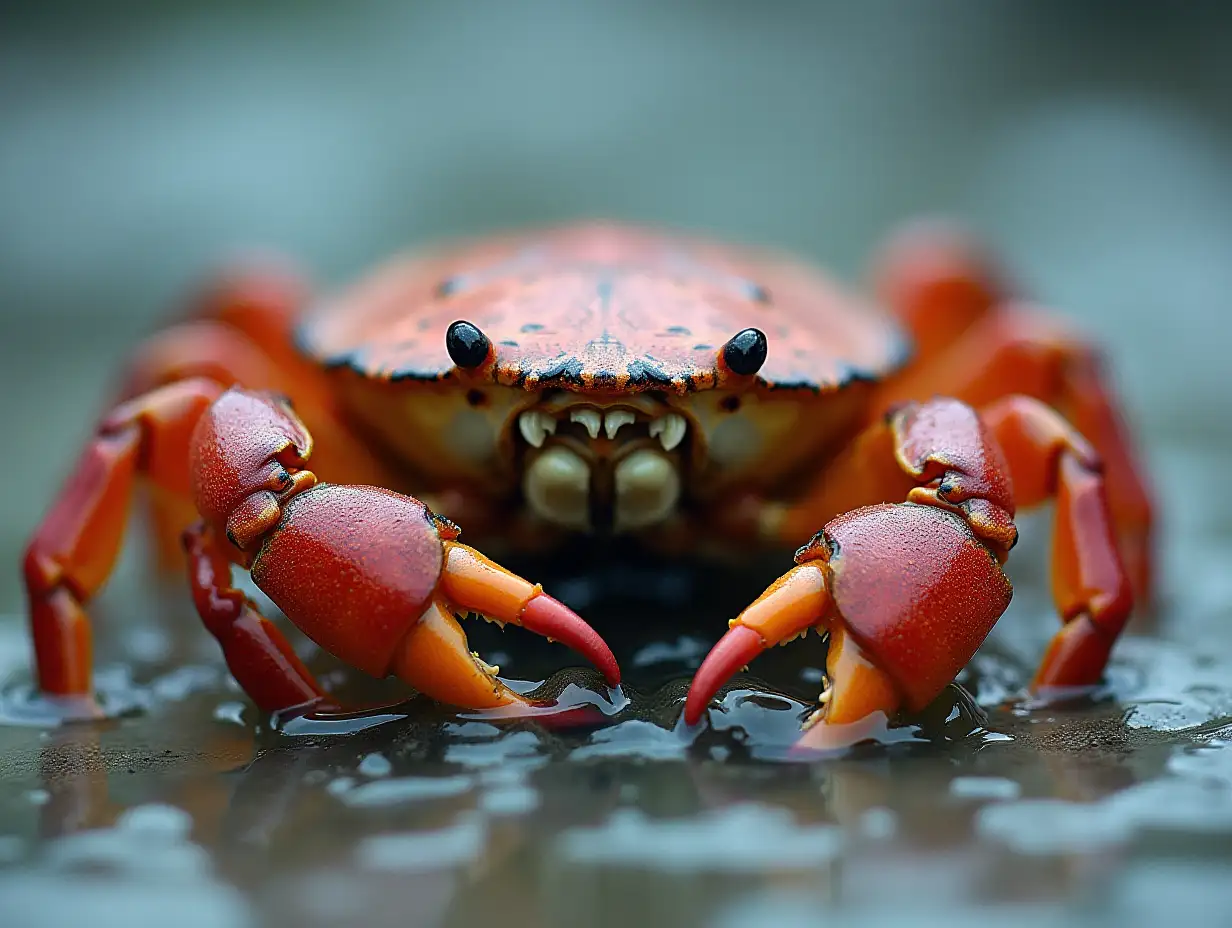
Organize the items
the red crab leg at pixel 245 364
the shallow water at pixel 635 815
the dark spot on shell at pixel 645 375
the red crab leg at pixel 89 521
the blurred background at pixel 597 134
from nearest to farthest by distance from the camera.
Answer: the shallow water at pixel 635 815, the dark spot on shell at pixel 645 375, the red crab leg at pixel 89 521, the red crab leg at pixel 245 364, the blurred background at pixel 597 134

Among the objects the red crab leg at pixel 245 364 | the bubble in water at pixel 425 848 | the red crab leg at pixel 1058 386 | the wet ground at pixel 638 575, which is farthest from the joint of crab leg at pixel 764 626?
the red crab leg at pixel 1058 386

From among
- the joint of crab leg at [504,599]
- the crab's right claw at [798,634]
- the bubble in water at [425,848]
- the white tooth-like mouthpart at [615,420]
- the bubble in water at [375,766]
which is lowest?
the bubble in water at [425,848]

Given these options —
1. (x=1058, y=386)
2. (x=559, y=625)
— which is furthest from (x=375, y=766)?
(x=1058, y=386)

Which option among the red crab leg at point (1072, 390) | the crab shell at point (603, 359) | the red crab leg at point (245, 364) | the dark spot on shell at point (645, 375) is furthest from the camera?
the red crab leg at point (1072, 390)

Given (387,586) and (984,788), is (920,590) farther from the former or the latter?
(387,586)

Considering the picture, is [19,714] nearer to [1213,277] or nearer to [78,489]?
[78,489]

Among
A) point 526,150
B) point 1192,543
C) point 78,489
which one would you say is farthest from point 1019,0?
point 78,489

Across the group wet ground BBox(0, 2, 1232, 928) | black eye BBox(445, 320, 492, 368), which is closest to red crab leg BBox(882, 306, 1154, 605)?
wet ground BBox(0, 2, 1232, 928)

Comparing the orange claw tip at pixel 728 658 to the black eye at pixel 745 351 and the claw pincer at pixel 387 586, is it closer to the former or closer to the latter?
the claw pincer at pixel 387 586
